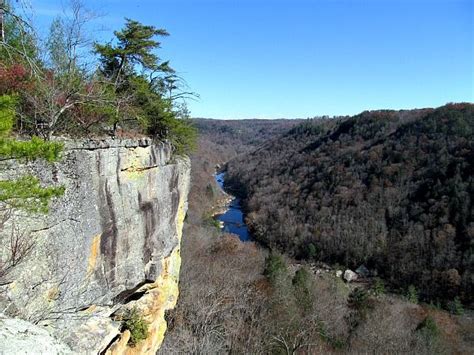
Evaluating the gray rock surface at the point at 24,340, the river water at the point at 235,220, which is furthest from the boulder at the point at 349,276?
the gray rock surface at the point at 24,340

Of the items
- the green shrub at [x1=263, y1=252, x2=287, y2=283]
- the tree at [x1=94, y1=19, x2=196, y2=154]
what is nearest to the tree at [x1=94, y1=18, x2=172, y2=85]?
the tree at [x1=94, y1=19, x2=196, y2=154]

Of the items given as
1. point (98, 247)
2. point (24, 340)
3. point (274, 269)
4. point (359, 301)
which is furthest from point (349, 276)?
point (24, 340)

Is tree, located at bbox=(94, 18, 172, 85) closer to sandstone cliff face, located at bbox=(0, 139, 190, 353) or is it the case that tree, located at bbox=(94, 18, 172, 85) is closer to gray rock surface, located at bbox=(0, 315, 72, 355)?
sandstone cliff face, located at bbox=(0, 139, 190, 353)

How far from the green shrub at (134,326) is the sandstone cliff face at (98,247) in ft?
0.86

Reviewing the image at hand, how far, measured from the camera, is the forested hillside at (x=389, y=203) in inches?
2061

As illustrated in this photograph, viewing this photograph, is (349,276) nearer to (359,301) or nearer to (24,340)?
(359,301)

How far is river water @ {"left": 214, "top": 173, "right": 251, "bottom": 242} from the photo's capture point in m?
→ 70.8

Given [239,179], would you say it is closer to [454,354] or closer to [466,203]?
[466,203]

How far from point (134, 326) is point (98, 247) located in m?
3.17

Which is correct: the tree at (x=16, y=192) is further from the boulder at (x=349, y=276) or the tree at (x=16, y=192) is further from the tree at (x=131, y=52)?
the boulder at (x=349, y=276)

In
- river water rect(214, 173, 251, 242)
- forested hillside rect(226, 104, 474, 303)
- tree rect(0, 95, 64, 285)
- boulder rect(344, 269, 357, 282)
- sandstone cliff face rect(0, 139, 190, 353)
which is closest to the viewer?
tree rect(0, 95, 64, 285)

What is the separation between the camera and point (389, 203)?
6738 centimetres

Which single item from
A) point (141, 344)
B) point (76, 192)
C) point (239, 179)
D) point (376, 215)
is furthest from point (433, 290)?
point (239, 179)

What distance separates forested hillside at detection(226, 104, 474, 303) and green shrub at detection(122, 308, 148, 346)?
1803 inches
